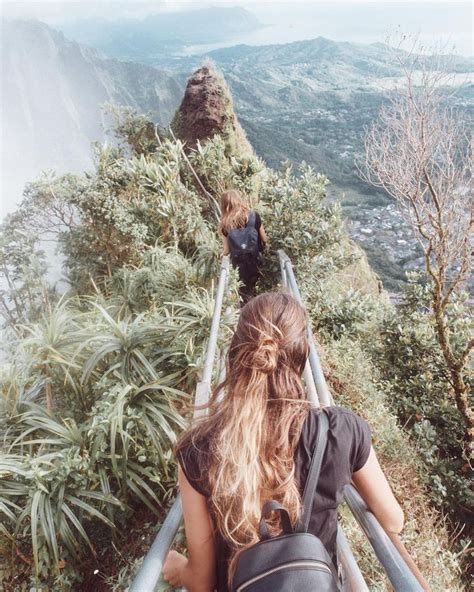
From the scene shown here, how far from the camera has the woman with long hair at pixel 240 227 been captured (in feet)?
15.8

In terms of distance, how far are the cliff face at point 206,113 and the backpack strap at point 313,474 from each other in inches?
477

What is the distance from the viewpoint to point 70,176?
6668 millimetres

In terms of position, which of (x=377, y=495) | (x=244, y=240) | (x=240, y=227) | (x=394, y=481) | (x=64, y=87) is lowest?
(x=394, y=481)

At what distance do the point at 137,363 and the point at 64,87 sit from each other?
100 m

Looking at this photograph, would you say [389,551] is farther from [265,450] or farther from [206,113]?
[206,113]

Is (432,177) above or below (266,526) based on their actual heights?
A: below

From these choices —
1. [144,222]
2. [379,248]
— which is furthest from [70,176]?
[379,248]

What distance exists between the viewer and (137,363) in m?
3.13

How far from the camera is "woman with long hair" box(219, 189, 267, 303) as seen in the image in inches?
190

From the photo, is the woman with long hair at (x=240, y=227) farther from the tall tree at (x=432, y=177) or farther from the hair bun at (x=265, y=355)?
the hair bun at (x=265, y=355)

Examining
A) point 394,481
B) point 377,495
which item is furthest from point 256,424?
point 394,481

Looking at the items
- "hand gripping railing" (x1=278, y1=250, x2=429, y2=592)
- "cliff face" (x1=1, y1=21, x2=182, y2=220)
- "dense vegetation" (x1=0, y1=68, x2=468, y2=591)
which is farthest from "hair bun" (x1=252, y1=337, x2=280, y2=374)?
"cliff face" (x1=1, y1=21, x2=182, y2=220)

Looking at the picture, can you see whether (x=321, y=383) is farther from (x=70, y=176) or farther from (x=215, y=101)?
(x=215, y=101)

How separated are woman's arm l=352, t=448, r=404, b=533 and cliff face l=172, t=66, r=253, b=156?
12.1 meters
